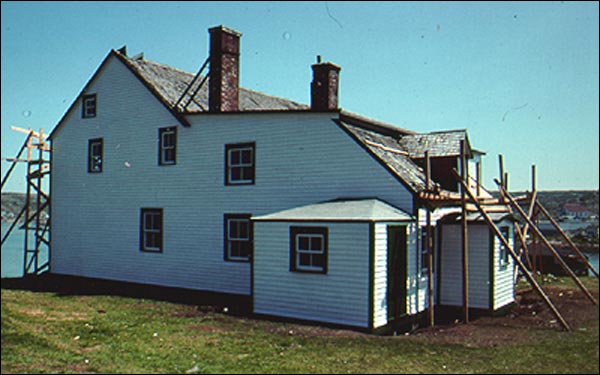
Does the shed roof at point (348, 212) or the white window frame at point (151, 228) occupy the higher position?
Result: the shed roof at point (348, 212)

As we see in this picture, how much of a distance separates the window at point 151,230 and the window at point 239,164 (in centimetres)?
403

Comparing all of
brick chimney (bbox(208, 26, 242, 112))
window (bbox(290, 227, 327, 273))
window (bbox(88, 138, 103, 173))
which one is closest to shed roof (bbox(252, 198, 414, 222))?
window (bbox(290, 227, 327, 273))

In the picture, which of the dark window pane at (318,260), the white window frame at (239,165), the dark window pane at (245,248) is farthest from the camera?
the white window frame at (239,165)

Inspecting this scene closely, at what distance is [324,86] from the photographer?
2073cm

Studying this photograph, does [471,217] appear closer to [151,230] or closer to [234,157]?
[234,157]

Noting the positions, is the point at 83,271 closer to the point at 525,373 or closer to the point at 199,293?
the point at 199,293

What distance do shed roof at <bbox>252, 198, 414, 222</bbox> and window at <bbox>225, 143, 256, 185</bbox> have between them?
3594 mm

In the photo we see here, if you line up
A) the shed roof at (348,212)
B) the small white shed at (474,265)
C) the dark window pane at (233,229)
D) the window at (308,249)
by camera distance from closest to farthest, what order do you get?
the shed roof at (348,212) → the window at (308,249) → the small white shed at (474,265) → the dark window pane at (233,229)

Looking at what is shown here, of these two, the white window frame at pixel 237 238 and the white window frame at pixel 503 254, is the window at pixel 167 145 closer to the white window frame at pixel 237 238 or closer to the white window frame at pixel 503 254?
the white window frame at pixel 237 238

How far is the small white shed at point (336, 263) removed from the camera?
15.4 metres

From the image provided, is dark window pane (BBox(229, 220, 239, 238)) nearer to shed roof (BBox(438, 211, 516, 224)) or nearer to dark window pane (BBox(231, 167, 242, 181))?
dark window pane (BBox(231, 167, 242, 181))

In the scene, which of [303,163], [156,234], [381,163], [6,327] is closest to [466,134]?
[381,163]

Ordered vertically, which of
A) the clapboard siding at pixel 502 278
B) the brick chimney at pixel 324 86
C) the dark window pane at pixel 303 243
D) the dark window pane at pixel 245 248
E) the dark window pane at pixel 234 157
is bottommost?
the clapboard siding at pixel 502 278

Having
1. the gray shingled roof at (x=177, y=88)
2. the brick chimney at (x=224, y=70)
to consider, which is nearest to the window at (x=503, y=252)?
the brick chimney at (x=224, y=70)
